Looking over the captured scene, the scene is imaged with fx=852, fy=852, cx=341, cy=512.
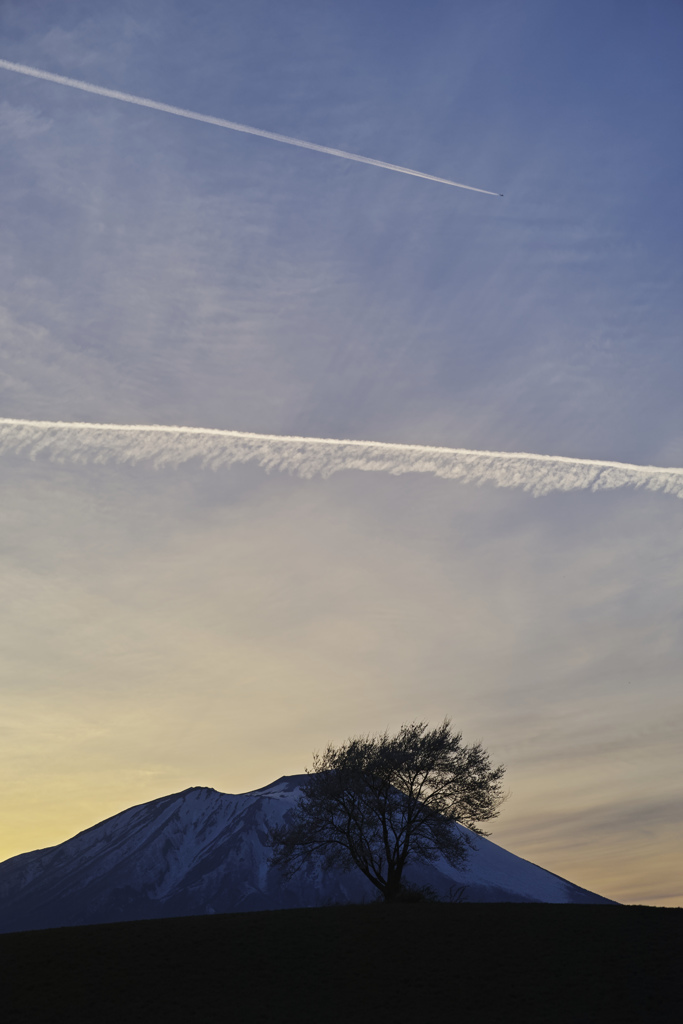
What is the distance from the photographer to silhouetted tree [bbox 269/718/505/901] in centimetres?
5834

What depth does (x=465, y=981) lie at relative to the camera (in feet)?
118

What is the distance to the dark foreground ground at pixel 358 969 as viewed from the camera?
1292 inches

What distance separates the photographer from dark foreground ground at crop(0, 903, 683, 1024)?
108 ft

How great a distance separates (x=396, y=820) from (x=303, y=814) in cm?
669

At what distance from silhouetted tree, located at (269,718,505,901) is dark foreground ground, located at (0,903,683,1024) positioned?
12.4 metres

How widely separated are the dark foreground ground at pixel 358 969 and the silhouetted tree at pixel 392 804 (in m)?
12.4

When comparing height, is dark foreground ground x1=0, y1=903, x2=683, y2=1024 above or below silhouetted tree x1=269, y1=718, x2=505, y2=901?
below

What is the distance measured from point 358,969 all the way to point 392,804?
21.6 metres

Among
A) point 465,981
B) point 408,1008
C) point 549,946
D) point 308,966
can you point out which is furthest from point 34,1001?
point 549,946

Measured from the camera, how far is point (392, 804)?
58.6 metres

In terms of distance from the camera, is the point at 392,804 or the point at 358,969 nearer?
the point at 358,969

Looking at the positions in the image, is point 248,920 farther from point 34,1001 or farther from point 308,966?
point 34,1001

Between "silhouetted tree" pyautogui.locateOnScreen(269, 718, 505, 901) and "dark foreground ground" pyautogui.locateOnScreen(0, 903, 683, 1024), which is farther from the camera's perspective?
"silhouetted tree" pyautogui.locateOnScreen(269, 718, 505, 901)

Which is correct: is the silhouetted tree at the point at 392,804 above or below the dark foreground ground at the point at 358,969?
above
